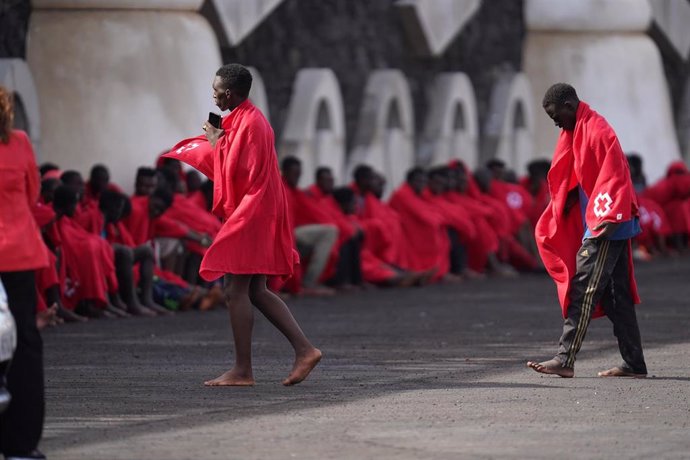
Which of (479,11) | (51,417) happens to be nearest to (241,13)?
(479,11)

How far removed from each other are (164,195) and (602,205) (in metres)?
6.17

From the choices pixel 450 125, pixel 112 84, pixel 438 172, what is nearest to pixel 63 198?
pixel 112 84

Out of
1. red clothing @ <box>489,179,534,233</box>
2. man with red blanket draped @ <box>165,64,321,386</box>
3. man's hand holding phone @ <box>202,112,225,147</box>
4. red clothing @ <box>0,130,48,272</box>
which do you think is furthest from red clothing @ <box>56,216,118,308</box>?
red clothing @ <box>489,179,534,233</box>

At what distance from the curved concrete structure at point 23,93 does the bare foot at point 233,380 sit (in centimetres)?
660

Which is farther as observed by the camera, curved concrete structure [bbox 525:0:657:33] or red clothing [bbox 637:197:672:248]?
curved concrete structure [bbox 525:0:657:33]

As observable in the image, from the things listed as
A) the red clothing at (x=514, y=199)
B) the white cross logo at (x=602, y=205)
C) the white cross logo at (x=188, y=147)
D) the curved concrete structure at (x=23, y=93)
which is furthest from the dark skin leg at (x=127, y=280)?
the red clothing at (x=514, y=199)

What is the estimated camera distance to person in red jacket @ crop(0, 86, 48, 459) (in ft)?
23.9

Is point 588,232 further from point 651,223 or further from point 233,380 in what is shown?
point 651,223

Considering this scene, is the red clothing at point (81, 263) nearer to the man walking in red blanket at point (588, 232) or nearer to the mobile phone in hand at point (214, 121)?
the mobile phone in hand at point (214, 121)

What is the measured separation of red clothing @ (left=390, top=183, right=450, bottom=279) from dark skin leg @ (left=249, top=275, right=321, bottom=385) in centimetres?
972

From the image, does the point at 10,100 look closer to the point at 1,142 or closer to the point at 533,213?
the point at 1,142

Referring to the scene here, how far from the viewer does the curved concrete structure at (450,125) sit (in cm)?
2372

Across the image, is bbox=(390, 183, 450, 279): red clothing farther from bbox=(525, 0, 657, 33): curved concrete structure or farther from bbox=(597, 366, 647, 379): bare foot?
bbox=(597, 366, 647, 379): bare foot

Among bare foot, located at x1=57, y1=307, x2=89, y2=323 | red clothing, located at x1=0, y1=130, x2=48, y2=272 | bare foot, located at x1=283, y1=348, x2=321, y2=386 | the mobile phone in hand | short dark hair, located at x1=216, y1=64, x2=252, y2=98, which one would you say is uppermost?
short dark hair, located at x1=216, y1=64, x2=252, y2=98
